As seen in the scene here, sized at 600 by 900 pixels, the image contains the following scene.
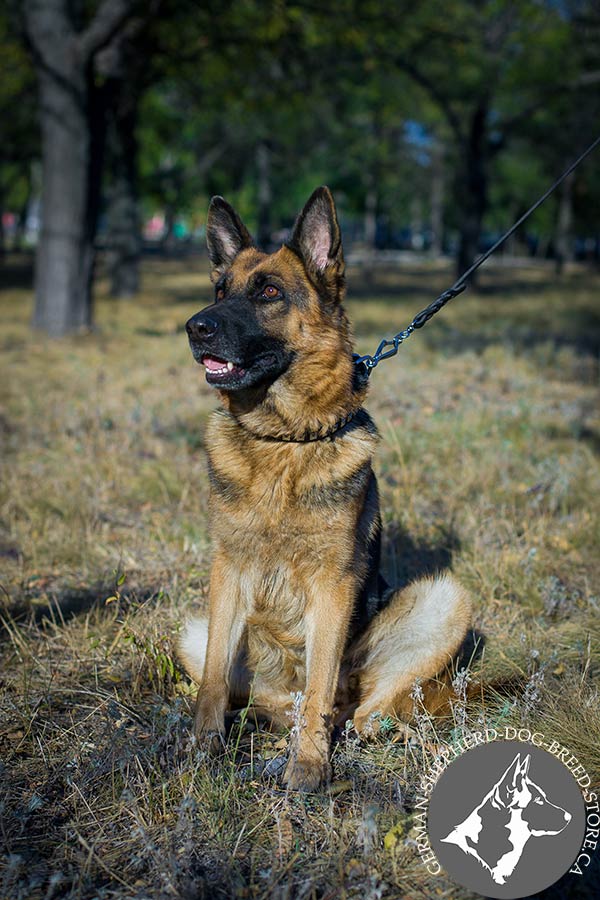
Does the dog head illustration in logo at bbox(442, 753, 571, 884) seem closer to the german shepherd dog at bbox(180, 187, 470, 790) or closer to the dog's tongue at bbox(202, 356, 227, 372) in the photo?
the german shepherd dog at bbox(180, 187, 470, 790)

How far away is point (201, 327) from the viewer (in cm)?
297

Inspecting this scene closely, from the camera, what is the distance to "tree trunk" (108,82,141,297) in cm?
1797

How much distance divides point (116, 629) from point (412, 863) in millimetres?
1967

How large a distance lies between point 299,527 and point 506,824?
4.02ft

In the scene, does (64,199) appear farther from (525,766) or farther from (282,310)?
(525,766)

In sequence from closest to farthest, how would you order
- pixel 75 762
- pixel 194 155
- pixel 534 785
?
pixel 534 785, pixel 75 762, pixel 194 155

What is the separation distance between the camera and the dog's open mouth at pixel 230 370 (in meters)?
3.05

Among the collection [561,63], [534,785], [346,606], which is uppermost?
[561,63]

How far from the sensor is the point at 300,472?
3.00 m

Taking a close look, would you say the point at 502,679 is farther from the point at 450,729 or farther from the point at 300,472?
the point at 300,472

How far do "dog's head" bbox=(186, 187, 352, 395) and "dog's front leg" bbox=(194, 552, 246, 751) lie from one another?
78 centimetres

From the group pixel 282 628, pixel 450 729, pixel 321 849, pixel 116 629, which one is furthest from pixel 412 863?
pixel 116 629

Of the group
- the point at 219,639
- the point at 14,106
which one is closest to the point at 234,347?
the point at 219,639

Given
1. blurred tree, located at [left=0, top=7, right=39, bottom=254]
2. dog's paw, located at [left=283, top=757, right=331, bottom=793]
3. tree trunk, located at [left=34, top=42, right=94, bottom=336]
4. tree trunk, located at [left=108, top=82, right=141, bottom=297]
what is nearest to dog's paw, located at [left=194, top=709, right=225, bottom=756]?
dog's paw, located at [left=283, top=757, right=331, bottom=793]
